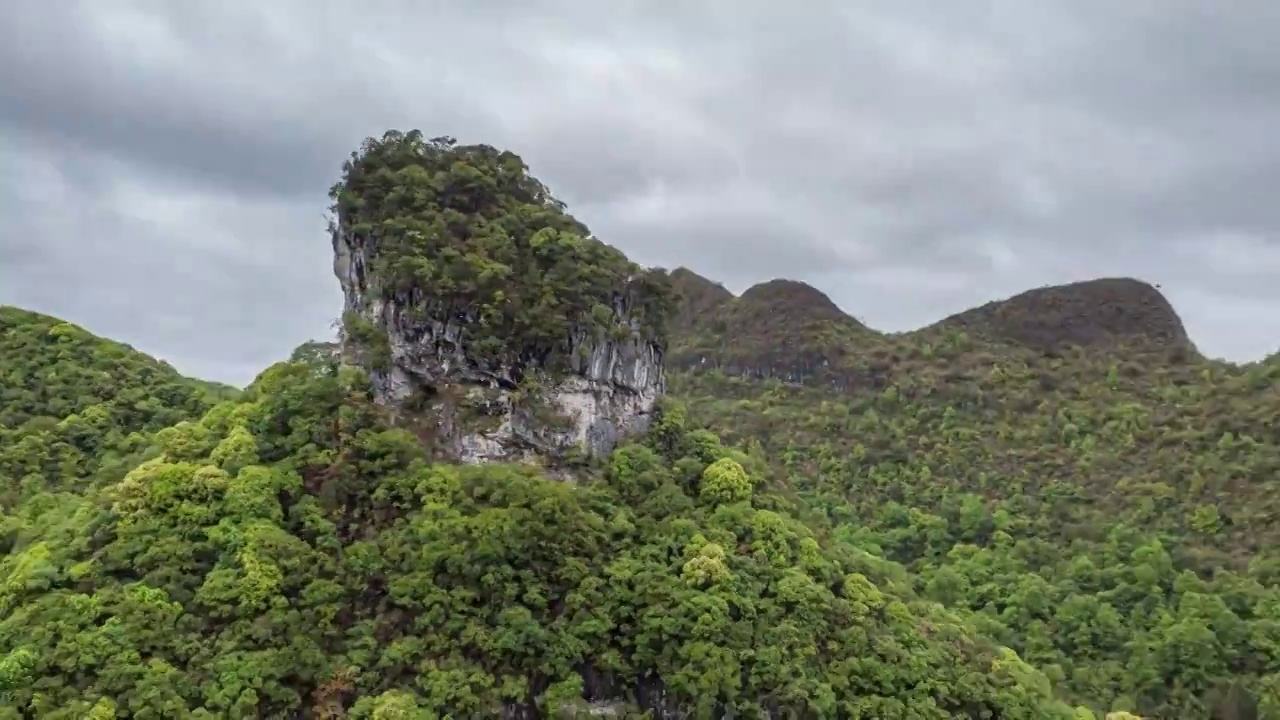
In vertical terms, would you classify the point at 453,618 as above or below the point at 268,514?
below

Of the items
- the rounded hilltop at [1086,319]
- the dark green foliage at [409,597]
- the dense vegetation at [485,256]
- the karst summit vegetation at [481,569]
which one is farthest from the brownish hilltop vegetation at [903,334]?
the dark green foliage at [409,597]

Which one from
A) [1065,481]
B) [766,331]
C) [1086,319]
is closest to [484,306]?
[1065,481]

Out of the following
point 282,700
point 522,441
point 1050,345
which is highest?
point 1050,345

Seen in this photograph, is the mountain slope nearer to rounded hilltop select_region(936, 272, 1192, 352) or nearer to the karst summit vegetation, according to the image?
the karst summit vegetation

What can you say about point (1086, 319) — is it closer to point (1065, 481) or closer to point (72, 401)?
point (1065, 481)

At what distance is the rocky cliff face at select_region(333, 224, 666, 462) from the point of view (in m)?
27.0

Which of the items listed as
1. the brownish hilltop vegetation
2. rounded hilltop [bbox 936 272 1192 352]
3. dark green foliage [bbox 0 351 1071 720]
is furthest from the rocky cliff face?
rounded hilltop [bbox 936 272 1192 352]

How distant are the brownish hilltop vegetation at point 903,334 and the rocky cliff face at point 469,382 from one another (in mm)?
43945

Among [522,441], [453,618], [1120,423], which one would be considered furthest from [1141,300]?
[453,618]

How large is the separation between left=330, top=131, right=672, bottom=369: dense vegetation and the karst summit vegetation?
0.10 m

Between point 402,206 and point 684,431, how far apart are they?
458 inches

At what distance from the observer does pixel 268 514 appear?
2322 cm

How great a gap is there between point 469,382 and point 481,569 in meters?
6.54

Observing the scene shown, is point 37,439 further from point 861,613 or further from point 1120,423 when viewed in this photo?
point 1120,423
